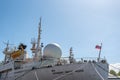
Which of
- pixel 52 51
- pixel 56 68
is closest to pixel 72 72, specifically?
pixel 56 68

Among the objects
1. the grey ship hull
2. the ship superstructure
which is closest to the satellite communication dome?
the ship superstructure

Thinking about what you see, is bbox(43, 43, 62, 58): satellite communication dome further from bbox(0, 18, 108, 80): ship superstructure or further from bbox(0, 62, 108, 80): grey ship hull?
bbox(0, 62, 108, 80): grey ship hull

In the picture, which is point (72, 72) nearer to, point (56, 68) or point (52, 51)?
point (56, 68)

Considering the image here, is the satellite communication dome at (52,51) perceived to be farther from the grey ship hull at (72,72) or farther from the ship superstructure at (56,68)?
the grey ship hull at (72,72)

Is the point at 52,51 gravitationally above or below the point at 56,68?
above

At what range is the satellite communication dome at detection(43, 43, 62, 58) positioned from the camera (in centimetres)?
2641

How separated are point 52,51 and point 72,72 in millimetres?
5425

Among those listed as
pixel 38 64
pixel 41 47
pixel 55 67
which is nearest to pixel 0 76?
pixel 41 47

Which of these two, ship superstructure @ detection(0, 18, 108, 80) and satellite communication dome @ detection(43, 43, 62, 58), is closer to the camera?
ship superstructure @ detection(0, 18, 108, 80)

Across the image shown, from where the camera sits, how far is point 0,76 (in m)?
32.7

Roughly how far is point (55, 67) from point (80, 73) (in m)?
3.07

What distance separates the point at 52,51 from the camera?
1045 inches

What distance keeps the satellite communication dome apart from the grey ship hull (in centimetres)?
356

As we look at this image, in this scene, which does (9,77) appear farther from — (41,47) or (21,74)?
(41,47)
